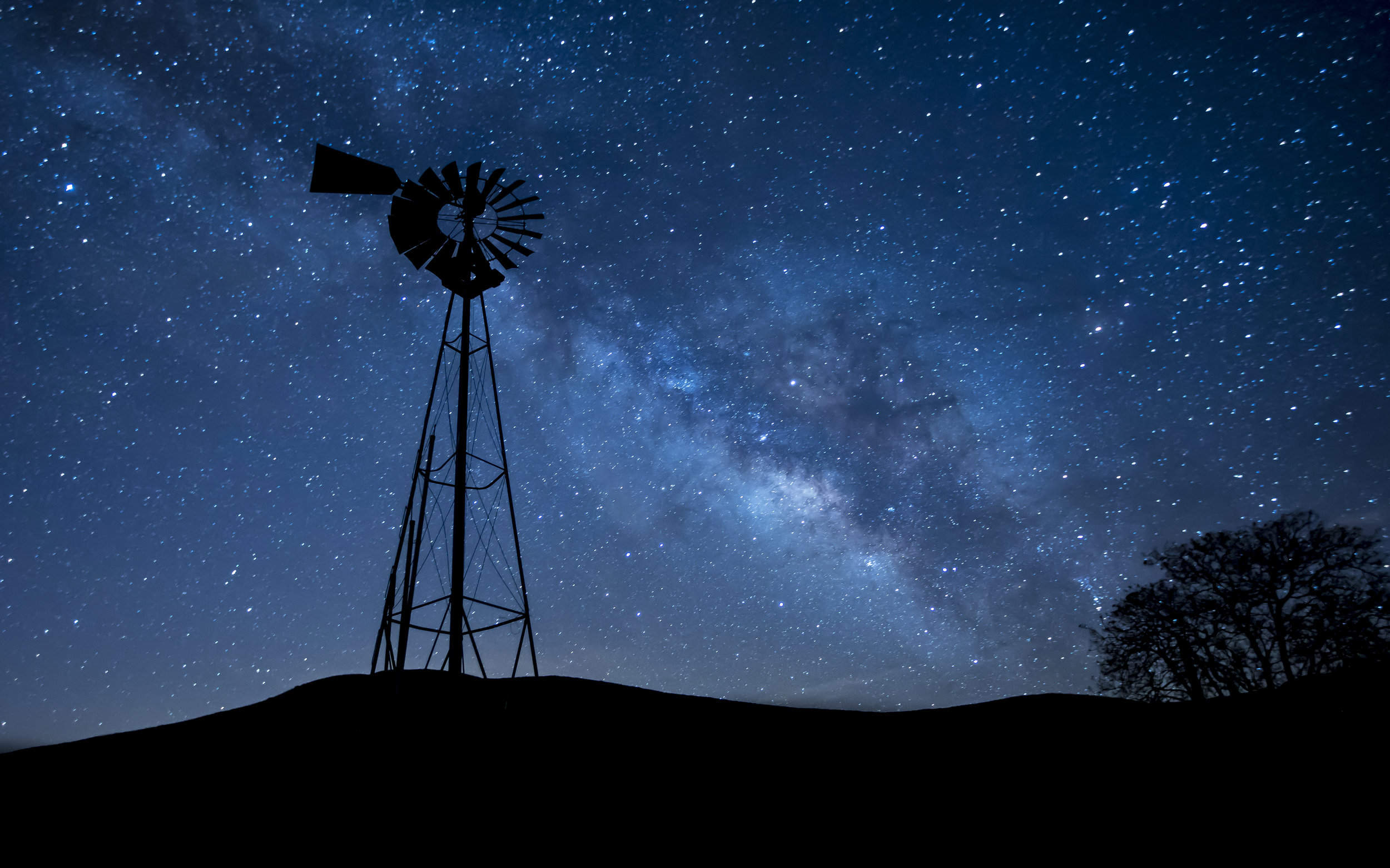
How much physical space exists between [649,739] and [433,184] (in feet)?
40.7

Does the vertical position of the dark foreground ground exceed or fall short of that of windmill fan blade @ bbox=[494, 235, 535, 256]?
it falls short

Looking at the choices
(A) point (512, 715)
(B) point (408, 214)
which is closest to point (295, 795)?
(A) point (512, 715)

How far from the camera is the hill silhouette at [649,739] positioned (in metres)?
9.02

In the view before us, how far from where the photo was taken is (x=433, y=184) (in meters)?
13.3

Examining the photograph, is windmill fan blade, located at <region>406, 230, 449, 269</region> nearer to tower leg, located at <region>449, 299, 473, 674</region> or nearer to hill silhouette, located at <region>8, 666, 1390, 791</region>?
tower leg, located at <region>449, 299, 473, 674</region>

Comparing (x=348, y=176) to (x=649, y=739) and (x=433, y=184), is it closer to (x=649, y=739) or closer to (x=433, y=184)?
(x=433, y=184)

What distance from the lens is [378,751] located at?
29.6ft

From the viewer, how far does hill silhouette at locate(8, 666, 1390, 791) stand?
29.6 ft

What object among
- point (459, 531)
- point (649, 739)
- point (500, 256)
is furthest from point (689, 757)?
point (500, 256)

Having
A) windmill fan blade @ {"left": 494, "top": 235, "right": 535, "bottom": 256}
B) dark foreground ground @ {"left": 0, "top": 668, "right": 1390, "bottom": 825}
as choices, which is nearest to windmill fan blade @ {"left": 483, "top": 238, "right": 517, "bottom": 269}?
windmill fan blade @ {"left": 494, "top": 235, "right": 535, "bottom": 256}

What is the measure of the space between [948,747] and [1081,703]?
4378 mm

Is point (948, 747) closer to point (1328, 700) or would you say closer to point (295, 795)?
point (1328, 700)

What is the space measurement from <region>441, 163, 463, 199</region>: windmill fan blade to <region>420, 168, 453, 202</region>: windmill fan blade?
0.15 meters

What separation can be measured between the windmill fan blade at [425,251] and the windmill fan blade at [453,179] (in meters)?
1.05
